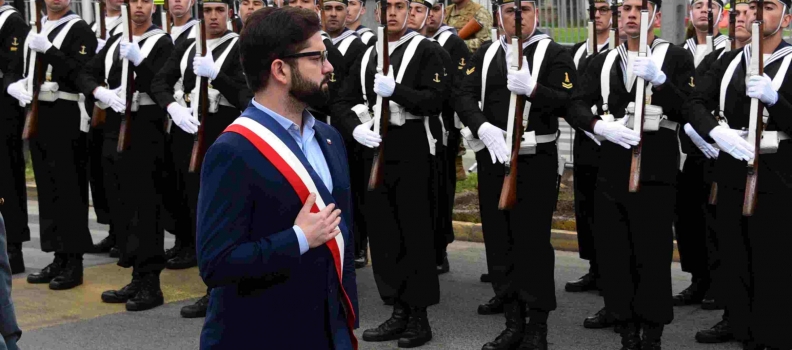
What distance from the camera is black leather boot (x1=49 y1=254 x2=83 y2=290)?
28.3 feet

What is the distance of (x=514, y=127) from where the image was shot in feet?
21.7

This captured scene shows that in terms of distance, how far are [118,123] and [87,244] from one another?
967 mm

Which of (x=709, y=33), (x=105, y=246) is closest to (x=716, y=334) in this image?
(x=709, y=33)

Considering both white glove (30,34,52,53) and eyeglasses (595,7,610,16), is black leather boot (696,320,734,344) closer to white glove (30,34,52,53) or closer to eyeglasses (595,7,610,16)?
eyeglasses (595,7,610,16)

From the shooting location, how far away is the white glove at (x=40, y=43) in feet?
28.0

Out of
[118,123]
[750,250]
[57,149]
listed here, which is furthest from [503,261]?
[57,149]

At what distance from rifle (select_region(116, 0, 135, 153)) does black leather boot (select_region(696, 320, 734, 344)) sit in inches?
154

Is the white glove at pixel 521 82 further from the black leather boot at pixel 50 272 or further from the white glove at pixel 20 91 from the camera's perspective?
the black leather boot at pixel 50 272

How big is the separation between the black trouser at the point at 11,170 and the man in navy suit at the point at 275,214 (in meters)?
5.97

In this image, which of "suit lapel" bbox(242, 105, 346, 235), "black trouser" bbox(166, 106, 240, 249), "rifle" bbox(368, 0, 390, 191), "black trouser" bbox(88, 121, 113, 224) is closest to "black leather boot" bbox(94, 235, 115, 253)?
"black trouser" bbox(88, 121, 113, 224)

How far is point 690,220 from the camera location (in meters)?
8.03

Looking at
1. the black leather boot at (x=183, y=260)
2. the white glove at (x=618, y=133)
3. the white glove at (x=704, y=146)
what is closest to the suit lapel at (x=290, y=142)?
the white glove at (x=618, y=133)

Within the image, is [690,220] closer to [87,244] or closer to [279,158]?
[87,244]

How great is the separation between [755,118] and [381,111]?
7.05 feet
